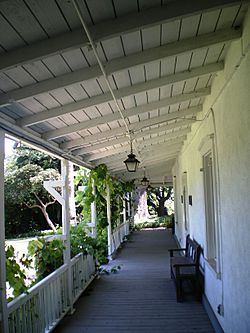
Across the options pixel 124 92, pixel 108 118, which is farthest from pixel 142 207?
pixel 124 92

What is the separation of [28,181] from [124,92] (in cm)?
1301

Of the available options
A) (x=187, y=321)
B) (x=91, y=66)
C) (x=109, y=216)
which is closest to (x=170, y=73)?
(x=91, y=66)

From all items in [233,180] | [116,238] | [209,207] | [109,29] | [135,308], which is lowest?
[135,308]

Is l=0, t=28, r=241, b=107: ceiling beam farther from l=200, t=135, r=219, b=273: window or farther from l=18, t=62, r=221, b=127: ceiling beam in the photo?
l=200, t=135, r=219, b=273: window

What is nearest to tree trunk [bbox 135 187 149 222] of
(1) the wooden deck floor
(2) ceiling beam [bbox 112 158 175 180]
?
(2) ceiling beam [bbox 112 158 175 180]

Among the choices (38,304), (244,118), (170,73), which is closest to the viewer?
(244,118)

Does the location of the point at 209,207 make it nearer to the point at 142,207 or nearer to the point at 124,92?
the point at 124,92

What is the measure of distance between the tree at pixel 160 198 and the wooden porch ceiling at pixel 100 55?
912 inches

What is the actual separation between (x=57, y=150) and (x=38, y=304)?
6.83 ft

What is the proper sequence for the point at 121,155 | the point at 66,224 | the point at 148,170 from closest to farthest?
the point at 66,224 → the point at 121,155 → the point at 148,170

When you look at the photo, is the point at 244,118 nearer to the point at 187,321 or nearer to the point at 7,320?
the point at 7,320

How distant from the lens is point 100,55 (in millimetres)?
2564

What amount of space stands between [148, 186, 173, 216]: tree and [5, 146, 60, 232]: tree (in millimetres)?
12345

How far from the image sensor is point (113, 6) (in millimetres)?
1968
